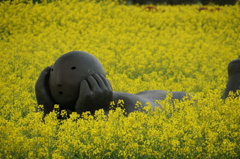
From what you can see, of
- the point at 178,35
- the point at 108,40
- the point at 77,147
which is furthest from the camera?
the point at 178,35

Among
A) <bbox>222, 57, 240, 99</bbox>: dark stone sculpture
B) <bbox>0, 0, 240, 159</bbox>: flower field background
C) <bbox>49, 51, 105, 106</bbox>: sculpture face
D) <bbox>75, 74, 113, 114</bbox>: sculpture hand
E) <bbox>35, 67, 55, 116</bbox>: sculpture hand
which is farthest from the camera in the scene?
<bbox>222, 57, 240, 99</bbox>: dark stone sculpture

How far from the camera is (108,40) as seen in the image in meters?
17.7

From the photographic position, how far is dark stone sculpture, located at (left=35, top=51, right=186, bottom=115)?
6.52 metres

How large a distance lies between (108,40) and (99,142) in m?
12.8

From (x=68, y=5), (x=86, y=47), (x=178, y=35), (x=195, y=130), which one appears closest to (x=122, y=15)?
(x=68, y=5)

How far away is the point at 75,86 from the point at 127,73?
647 cm

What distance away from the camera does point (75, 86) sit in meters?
6.65

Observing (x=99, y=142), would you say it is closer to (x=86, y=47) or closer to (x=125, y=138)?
(x=125, y=138)

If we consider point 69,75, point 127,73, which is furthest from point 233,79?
point 127,73

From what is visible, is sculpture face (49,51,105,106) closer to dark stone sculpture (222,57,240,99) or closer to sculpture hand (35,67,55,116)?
sculpture hand (35,67,55,116)

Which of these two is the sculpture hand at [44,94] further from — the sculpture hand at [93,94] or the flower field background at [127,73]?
the sculpture hand at [93,94]

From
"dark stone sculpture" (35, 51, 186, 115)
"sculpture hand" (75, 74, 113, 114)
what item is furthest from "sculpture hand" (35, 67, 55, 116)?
"sculpture hand" (75, 74, 113, 114)

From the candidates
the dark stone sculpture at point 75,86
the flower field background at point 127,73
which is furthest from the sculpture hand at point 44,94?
the flower field background at point 127,73

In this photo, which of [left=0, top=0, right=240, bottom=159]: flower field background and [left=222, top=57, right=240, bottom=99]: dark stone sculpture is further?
[left=222, top=57, right=240, bottom=99]: dark stone sculpture
